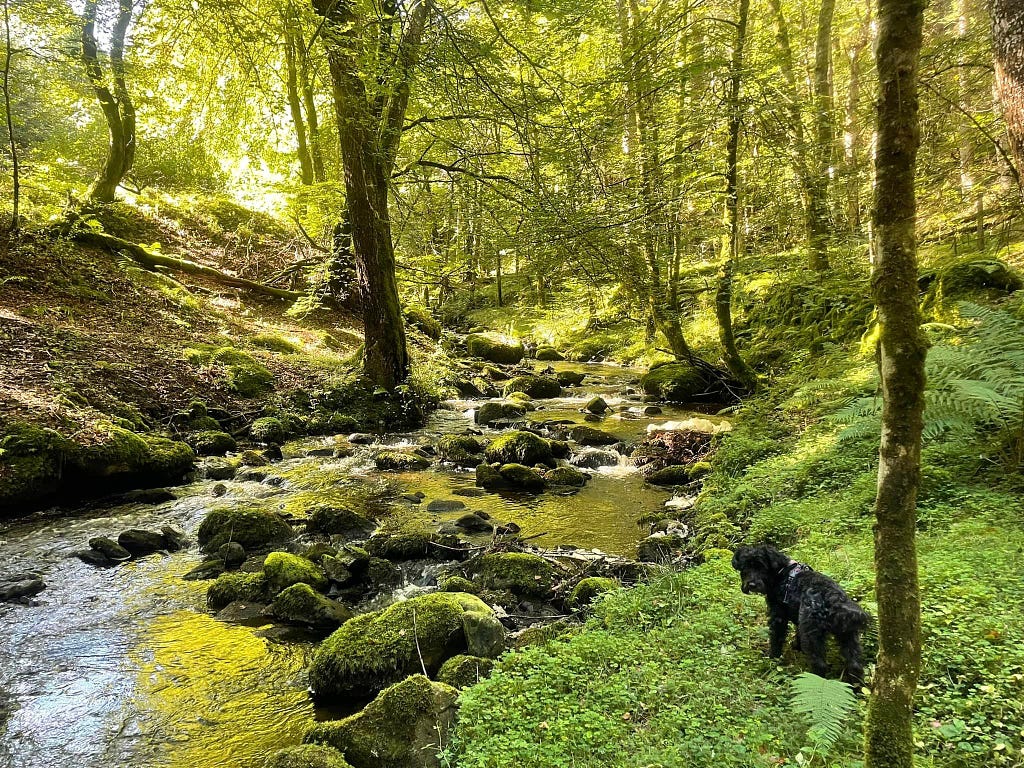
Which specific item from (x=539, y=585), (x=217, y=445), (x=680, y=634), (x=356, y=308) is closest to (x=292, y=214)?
(x=356, y=308)

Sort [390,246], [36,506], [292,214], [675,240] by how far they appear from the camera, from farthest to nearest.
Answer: [292,214], [390,246], [675,240], [36,506]

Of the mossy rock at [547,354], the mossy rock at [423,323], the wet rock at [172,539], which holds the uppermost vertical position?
the mossy rock at [423,323]

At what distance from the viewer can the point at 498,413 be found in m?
13.3

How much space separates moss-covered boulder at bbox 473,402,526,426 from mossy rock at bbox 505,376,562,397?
2.38 metres

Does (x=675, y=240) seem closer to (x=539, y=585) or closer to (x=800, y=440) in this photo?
(x=800, y=440)

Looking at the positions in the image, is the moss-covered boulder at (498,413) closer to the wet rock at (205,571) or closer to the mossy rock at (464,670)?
the wet rock at (205,571)

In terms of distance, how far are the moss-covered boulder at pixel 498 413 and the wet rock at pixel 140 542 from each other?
7440 millimetres

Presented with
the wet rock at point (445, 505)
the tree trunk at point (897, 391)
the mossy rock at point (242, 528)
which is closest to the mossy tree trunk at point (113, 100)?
the mossy rock at point (242, 528)

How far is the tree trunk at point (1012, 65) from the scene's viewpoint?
5215 mm

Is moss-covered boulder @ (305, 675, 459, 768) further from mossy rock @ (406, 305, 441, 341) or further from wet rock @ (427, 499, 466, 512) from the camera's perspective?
mossy rock @ (406, 305, 441, 341)

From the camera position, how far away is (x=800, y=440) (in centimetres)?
726

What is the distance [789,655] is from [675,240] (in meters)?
7.01

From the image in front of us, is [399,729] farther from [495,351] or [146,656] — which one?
[495,351]

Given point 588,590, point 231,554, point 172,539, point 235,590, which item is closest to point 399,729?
point 588,590
